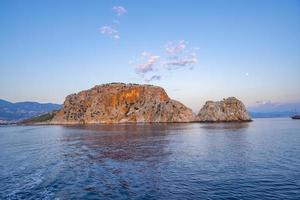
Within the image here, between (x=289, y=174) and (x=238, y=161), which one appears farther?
(x=238, y=161)

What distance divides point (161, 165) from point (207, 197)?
16.9m

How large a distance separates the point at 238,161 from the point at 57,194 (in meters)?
27.2

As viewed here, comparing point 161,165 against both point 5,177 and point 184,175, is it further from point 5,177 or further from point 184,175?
point 5,177

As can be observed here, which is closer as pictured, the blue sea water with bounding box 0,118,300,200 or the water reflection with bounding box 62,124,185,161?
the blue sea water with bounding box 0,118,300,200

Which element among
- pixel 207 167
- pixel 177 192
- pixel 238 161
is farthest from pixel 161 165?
pixel 177 192

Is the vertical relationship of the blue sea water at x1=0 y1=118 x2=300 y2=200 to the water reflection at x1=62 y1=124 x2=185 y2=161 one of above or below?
below

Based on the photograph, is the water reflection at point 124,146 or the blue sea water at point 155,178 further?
the water reflection at point 124,146

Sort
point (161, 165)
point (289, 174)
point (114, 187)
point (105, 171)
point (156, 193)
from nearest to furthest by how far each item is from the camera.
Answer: point (156, 193)
point (114, 187)
point (289, 174)
point (105, 171)
point (161, 165)

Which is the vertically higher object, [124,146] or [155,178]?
[124,146]

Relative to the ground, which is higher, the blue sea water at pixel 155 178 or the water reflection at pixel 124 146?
the water reflection at pixel 124 146

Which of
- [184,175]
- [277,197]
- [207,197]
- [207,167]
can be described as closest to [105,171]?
[184,175]

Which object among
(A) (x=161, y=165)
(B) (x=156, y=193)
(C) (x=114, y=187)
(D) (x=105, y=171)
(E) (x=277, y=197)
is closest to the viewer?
(E) (x=277, y=197)

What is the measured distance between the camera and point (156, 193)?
27672mm

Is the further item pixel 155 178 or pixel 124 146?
pixel 124 146
